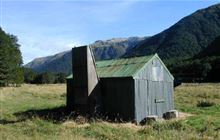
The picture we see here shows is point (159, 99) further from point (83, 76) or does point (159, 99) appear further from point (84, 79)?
point (83, 76)

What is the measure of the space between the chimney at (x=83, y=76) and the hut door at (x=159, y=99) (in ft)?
13.8

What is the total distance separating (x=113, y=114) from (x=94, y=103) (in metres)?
1.59

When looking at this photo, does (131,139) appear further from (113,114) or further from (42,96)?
(42,96)

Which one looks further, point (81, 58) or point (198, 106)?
point (198, 106)

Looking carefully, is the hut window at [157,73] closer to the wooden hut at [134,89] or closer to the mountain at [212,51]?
the wooden hut at [134,89]

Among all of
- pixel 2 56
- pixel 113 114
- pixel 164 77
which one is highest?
pixel 2 56

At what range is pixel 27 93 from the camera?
48219mm

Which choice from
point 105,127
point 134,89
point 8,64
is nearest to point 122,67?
point 134,89

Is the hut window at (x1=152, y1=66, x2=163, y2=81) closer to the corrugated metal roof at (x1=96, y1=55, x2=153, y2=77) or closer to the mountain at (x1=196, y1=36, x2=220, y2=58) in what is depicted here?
the corrugated metal roof at (x1=96, y1=55, x2=153, y2=77)

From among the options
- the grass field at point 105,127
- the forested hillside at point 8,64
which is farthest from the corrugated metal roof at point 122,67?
the forested hillside at point 8,64

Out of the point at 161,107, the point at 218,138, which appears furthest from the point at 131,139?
the point at 161,107

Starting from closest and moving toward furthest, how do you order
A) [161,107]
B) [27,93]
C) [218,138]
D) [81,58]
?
[218,138], [81,58], [161,107], [27,93]

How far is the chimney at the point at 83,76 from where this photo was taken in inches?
960

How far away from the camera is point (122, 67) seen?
2648 centimetres
